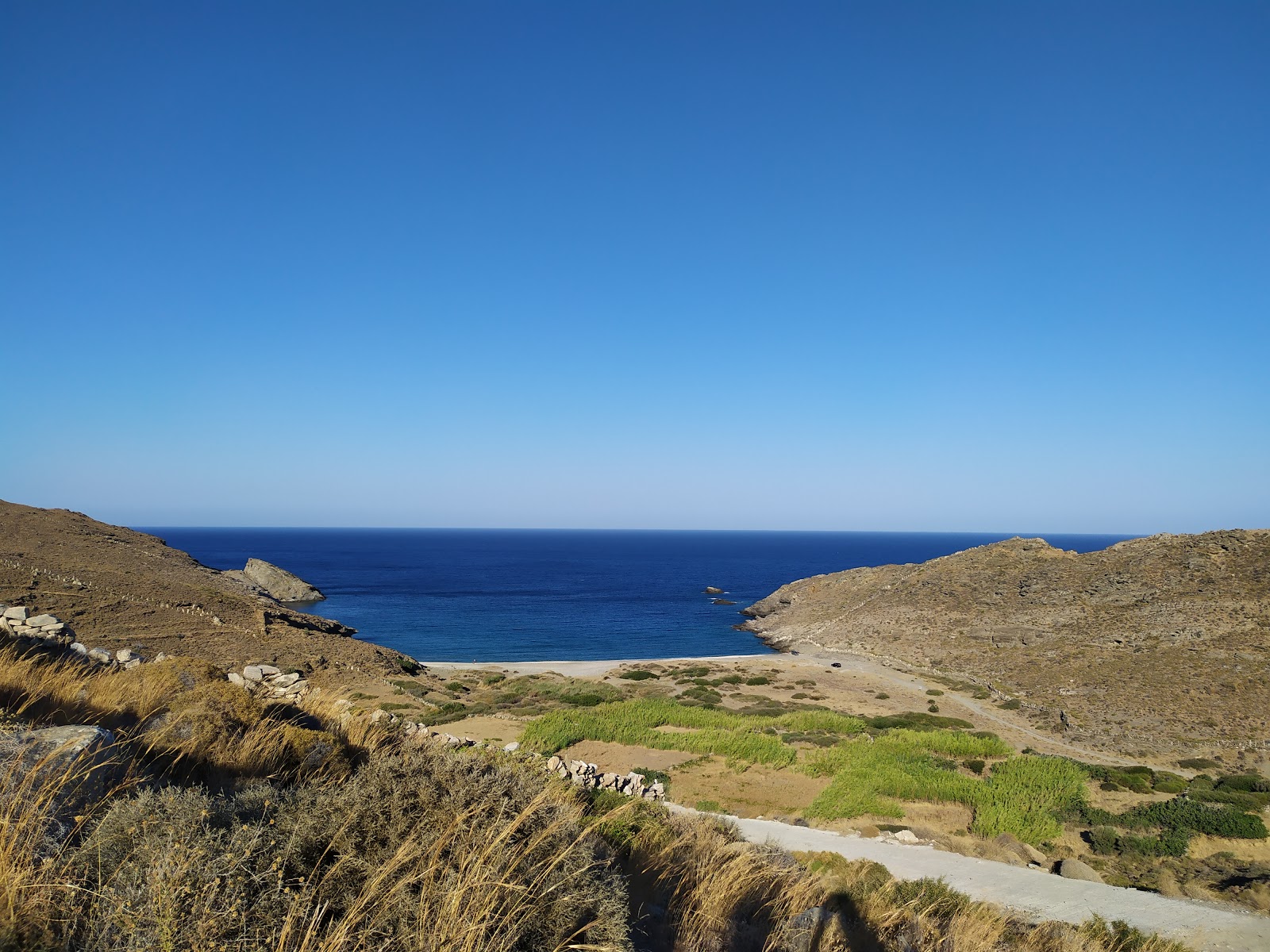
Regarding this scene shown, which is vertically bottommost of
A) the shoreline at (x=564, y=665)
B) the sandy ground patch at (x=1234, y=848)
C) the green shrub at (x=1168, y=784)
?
the shoreline at (x=564, y=665)

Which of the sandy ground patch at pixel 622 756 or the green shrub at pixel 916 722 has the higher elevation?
the sandy ground patch at pixel 622 756

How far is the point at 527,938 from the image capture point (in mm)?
4004

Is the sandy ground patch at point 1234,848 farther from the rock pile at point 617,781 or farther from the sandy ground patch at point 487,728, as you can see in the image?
the sandy ground patch at point 487,728

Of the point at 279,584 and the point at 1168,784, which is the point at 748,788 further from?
the point at 279,584

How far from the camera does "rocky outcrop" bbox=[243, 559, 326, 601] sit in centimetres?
8981

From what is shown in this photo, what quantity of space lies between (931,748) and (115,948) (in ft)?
92.6

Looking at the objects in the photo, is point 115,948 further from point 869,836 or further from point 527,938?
point 869,836

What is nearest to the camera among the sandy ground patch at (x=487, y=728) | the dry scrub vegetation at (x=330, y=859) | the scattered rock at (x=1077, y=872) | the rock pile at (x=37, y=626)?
the dry scrub vegetation at (x=330, y=859)

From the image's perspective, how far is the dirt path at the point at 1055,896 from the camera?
1185 centimetres

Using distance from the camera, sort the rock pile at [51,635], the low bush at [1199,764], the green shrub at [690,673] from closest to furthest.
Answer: the rock pile at [51,635]
the low bush at [1199,764]
the green shrub at [690,673]

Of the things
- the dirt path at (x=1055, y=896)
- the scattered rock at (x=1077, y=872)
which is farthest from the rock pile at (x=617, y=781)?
the scattered rock at (x=1077, y=872)

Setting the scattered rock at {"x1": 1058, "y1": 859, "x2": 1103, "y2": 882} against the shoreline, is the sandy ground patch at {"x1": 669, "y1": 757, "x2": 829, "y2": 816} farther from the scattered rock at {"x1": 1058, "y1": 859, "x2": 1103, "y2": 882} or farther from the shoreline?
the shoreline

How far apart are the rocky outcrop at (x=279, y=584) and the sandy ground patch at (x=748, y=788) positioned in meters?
81.7

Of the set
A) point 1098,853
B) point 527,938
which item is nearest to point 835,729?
point 1098,853
